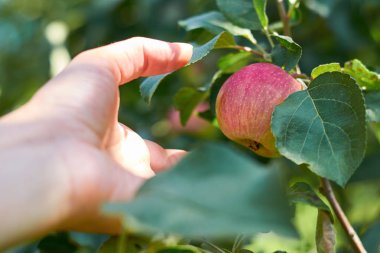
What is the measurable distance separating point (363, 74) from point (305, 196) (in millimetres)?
283

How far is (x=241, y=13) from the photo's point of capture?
1.57 m

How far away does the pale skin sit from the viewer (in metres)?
0.84

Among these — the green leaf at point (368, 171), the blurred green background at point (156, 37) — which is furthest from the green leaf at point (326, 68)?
the green leaf at point (368, 171)

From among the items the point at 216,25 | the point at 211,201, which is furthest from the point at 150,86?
the point at 211,201

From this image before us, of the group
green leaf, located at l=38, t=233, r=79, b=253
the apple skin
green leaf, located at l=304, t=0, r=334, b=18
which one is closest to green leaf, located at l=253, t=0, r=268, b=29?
the apple skin

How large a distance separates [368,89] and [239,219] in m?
0.75

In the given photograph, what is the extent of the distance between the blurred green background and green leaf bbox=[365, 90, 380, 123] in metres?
0.61

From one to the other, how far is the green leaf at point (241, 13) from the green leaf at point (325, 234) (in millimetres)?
462

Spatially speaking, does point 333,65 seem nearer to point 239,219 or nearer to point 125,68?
point 125,68

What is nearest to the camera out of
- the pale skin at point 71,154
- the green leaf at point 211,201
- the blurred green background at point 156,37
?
the green leaf at point 211,201

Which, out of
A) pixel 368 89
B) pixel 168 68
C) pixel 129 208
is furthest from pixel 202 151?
pixel 368 89

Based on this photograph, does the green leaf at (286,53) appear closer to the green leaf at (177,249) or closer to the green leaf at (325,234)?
the green leaf at (325,234)

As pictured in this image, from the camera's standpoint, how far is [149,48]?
1.29 metres

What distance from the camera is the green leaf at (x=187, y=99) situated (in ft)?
5.26
